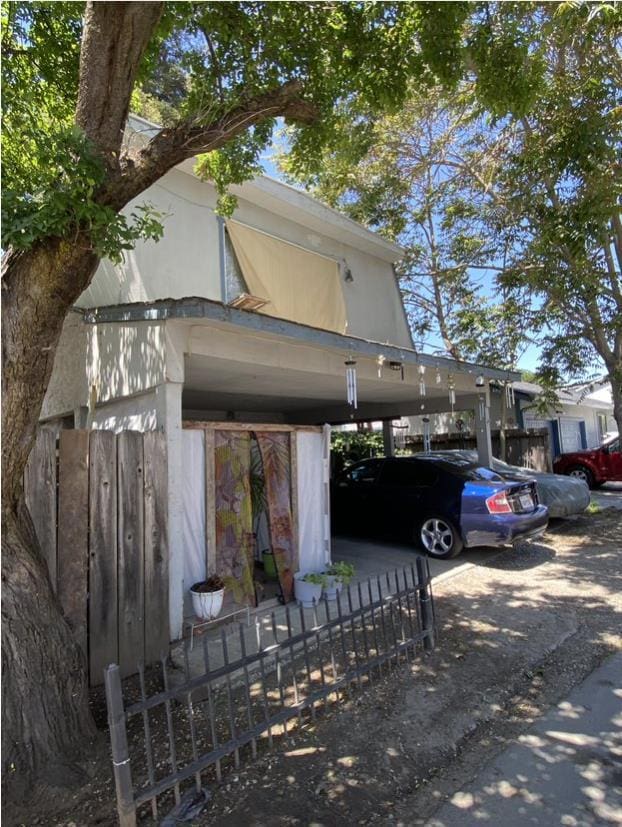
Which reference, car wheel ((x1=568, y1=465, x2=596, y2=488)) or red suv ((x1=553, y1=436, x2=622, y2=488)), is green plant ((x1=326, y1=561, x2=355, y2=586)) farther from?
car wheel ((x1=568, y1=465, x2=596, y2=488))

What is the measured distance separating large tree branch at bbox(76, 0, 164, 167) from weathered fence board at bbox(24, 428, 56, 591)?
204 cm

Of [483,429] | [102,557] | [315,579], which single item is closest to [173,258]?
[102,557]

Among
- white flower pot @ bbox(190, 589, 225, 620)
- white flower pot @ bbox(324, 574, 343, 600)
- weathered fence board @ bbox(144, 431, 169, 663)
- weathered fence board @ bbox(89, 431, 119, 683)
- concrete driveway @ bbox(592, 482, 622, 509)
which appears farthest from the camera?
concrete driveway @ bbox(592, 482, 622, 509)

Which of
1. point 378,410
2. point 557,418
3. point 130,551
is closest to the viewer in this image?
point 130,551

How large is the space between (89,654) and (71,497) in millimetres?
1190

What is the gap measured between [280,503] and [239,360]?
5.82ft

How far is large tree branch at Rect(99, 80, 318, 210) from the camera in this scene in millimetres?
3051

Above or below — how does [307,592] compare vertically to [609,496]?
below

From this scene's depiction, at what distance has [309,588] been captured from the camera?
5566 millimetres

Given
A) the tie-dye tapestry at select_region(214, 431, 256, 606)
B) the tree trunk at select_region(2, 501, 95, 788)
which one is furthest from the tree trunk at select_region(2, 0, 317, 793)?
the tie-dye tapestry at select_region(214, 431, 256, 606)

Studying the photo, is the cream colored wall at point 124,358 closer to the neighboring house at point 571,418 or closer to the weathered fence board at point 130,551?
the weathered fence board at point 130,551

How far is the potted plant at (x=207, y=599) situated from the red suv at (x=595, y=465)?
13.7 m

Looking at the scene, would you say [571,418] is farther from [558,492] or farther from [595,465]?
[558,492]

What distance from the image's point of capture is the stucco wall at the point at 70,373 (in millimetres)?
6363
